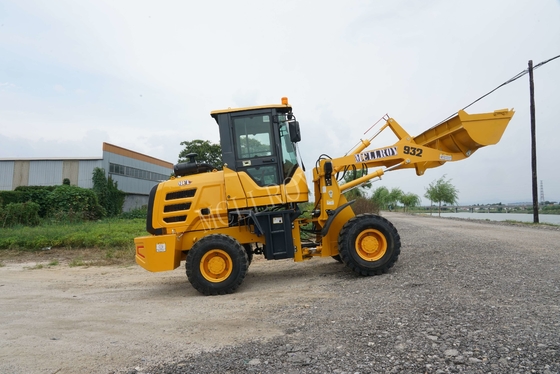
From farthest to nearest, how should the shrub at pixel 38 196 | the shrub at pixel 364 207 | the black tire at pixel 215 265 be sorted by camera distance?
the shrub at pixel 38 196 → the shrub at pixel 364 207 → the black tire at pixel 215 265

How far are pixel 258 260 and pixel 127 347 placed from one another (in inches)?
Answer: 270

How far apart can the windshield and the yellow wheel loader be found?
0.7 inches

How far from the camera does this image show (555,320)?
154 inches

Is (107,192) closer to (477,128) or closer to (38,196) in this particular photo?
(38,196)

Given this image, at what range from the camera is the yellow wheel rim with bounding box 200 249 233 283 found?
6.78 metres

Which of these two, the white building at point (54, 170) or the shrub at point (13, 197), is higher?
the white building at point (54, 170)

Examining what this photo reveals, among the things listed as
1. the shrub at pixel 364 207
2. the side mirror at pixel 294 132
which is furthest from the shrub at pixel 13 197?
the side mirror at pixel 294 132

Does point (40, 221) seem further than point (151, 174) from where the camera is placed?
No

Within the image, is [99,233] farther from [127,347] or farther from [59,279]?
[127,347]

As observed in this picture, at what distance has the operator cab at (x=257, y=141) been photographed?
7.07m

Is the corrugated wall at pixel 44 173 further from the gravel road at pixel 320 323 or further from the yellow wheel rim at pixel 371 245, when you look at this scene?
the yellow wheel rim at pixel 371 245

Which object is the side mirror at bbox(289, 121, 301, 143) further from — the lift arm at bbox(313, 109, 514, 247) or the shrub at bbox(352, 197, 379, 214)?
the shrub at bbox(352, 197, 379, 214)

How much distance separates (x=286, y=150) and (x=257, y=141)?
0.53 metres

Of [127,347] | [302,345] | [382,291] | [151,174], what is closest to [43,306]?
[127,347]
